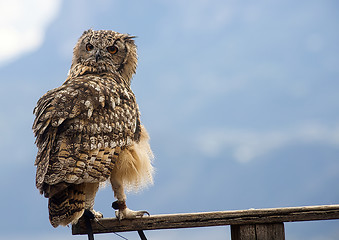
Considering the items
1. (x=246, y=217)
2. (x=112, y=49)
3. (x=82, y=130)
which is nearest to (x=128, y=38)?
(x=112, y=49)

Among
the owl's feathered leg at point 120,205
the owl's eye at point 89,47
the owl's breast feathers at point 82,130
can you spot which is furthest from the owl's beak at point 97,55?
the owl's feathered leg at point 120,205

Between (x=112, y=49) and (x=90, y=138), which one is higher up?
(x=112, y=49)

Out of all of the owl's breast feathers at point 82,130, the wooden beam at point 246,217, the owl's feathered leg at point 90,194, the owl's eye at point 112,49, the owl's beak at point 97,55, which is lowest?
the wooden beam at point 246,217

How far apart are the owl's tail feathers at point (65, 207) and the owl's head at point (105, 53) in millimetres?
1062

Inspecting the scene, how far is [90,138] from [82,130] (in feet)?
0.22

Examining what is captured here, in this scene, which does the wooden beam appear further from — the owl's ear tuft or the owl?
the owl's ear tuft

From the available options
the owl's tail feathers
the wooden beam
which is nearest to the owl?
the owl's tail feathers

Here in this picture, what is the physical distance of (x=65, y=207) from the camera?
242cm

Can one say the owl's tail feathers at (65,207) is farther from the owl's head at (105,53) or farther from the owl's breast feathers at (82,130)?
the owl's head at (105,53)

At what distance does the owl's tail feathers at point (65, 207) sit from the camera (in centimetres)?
242

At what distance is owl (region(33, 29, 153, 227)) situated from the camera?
243 centimetres

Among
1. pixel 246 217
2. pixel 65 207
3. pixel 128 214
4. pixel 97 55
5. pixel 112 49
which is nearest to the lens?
pixel 65 207

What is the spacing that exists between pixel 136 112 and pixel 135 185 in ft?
1.73

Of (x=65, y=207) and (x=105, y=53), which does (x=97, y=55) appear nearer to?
(x=105, y=53)
